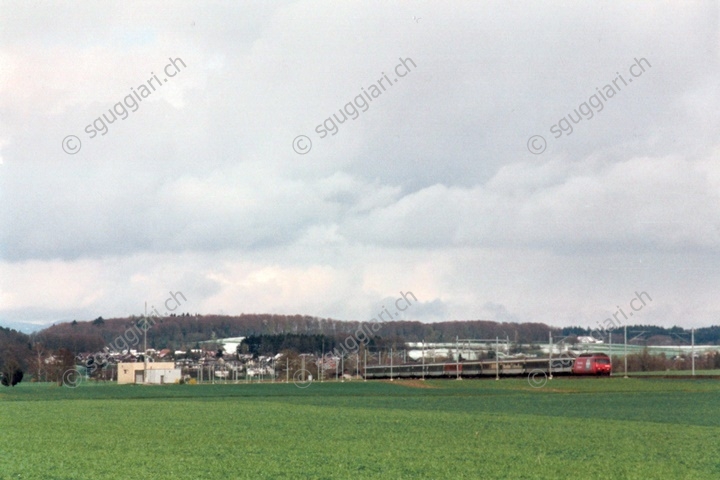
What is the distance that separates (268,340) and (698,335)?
7671 cm

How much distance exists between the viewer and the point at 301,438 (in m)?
31.0

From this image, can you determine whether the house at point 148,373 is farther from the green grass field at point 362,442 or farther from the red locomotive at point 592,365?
the green grass field at point 362,442

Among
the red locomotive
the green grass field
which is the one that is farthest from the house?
the green grass field

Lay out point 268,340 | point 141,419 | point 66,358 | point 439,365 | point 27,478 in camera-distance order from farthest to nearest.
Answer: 1. point 268,340
2. point 66,358
3. point 439,365
4. point 141,419
5. point 27,478

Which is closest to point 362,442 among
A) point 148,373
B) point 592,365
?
point 592,365

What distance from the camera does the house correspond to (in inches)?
4985

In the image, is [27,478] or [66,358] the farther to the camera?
[66,358]

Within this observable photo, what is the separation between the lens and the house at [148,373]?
12662 centimetres

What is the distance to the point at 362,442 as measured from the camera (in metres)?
29.6

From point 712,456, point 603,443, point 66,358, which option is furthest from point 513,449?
point 66,358

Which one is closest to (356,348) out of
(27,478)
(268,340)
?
(268,340)

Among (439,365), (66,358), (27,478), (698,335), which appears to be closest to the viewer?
(27,478)

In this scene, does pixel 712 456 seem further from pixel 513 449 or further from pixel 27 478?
pixel 27 478

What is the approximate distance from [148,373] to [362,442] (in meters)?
103
